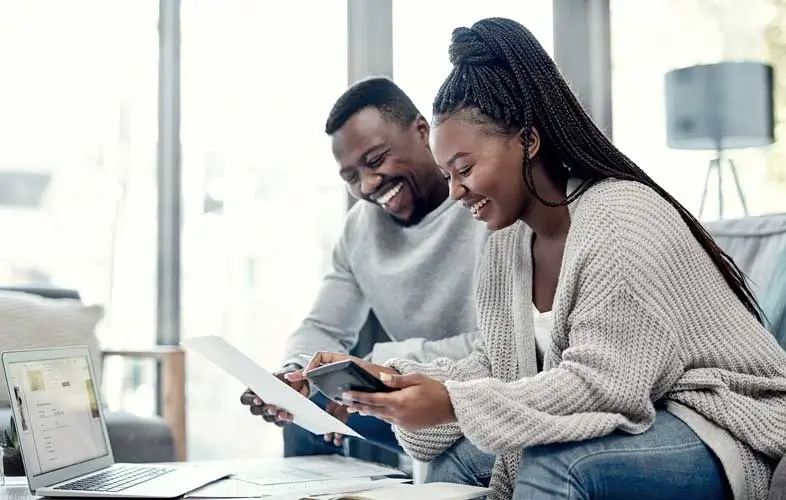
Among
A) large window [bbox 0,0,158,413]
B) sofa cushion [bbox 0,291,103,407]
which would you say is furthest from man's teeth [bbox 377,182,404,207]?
large window [bbox 0,0,158,413]

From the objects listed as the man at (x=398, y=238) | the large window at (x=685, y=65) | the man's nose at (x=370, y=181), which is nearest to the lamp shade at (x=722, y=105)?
the large window at (x=685, y=65)

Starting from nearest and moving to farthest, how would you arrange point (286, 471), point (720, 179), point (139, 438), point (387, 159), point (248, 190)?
point (286, 471) < point (387, 159) < point (139, 438) < point (720, 179) < point (248, 190)

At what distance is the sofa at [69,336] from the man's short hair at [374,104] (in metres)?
0.83

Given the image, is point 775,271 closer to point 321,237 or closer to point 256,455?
point 321,237

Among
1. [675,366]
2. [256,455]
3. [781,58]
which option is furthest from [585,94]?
[675,366]

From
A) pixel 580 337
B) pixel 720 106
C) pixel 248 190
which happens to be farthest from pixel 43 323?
pixel 720 106

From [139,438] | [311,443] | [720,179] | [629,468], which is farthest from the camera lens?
[720,179]

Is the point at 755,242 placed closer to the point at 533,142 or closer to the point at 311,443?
the point at 533,142

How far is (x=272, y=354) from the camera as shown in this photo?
306 centimetres

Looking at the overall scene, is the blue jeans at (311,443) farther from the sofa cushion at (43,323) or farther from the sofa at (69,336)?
the sofa cushion at (43,323)

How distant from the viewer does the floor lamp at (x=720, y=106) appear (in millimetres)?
2441

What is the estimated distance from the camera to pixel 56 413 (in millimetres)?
1522

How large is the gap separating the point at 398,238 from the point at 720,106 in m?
0.92

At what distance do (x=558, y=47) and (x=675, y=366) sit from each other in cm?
200
